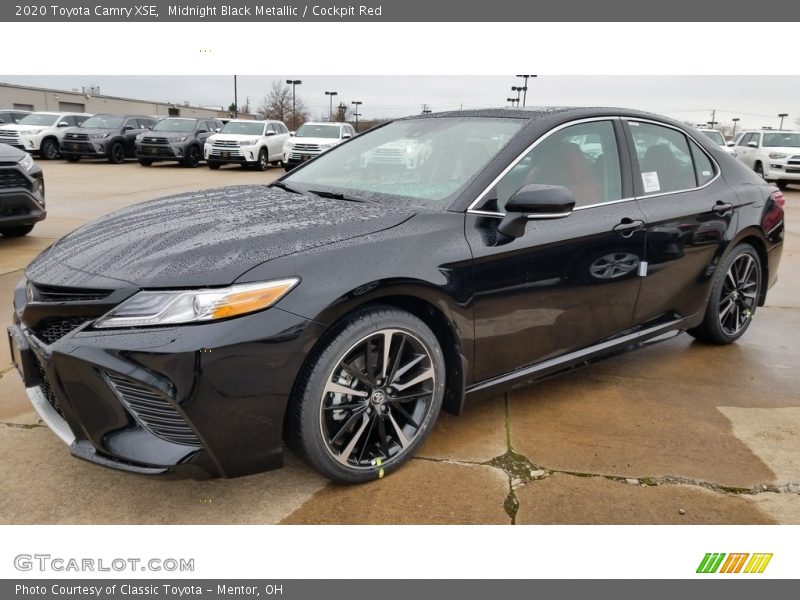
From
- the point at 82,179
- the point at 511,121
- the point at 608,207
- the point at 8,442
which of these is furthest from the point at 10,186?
the point at 82,179

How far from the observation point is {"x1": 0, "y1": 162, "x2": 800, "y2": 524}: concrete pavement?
96.3 inches

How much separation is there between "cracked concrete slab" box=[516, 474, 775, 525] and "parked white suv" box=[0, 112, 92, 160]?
22.4 metres

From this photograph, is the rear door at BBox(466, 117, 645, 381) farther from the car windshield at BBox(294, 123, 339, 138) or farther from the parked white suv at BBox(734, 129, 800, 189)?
the car windshield at BBox(294, 123, 339, 138)

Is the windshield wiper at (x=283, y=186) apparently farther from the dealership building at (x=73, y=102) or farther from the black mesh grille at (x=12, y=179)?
the dealership building at (x=73, y=102)

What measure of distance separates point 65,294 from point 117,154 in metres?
21.3

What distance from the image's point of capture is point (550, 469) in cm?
278

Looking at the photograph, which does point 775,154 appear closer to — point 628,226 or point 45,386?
point 628,226

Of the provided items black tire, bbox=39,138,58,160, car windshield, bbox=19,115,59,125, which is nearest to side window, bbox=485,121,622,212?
black tire, bbox=39,138,58,160

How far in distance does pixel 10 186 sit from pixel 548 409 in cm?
578

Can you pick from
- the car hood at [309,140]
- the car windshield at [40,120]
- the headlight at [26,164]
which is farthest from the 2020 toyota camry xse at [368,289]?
the car windshield at [40,120]

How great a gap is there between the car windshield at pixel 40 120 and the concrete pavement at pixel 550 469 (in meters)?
21.7

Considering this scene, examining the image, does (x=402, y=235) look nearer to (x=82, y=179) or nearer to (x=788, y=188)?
(x=82, y=179)

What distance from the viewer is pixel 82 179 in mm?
15219

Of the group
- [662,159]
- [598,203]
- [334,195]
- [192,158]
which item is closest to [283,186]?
[334,195]
